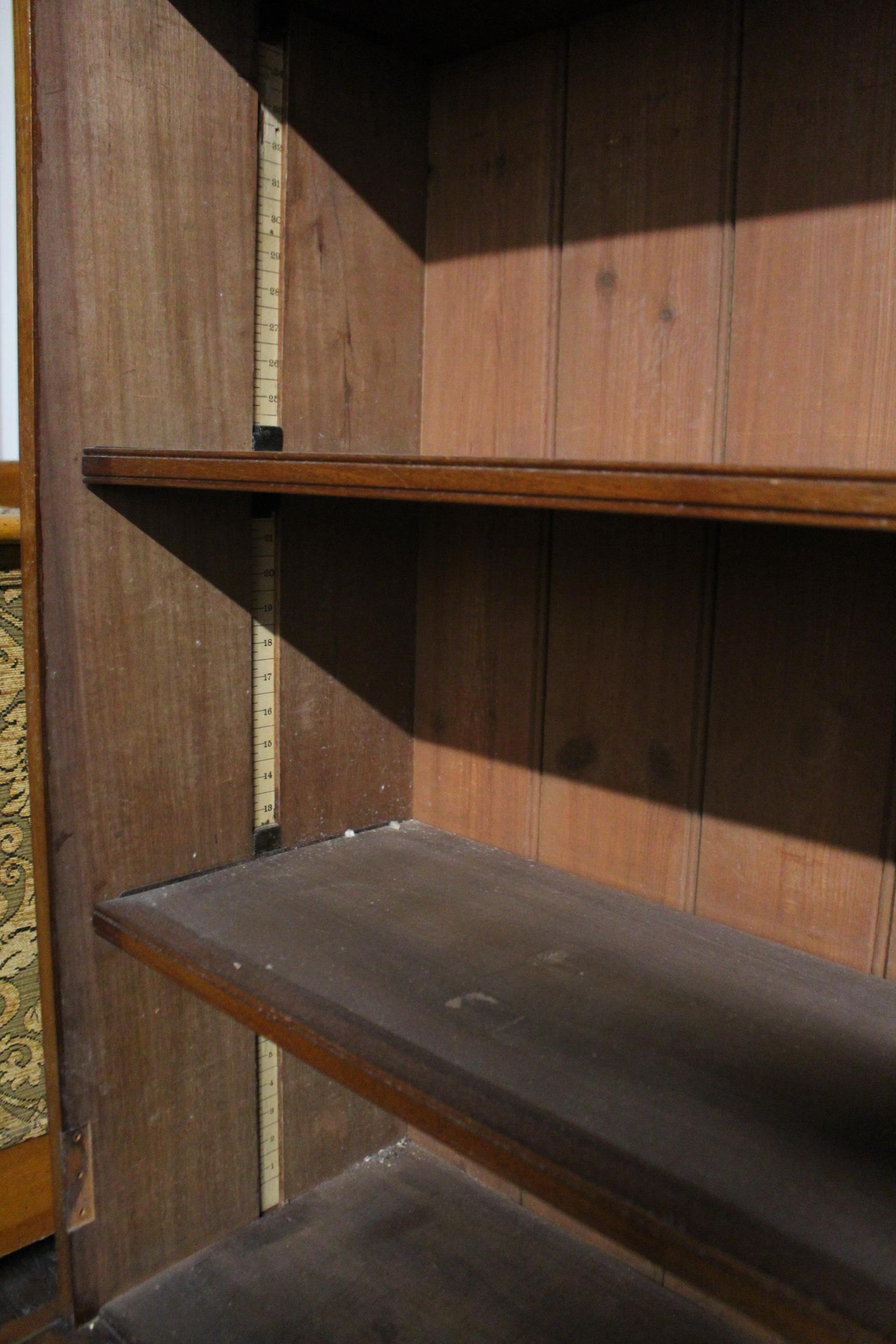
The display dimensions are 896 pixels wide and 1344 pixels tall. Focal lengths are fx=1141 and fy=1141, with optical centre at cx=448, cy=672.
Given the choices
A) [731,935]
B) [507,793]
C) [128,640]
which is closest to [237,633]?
[128,640]

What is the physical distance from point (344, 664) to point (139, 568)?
27 cm

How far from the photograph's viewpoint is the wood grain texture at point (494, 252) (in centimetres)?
112

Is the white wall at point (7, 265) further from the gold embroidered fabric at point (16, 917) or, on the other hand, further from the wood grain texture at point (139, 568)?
the wood grain texture at point (139, 568)

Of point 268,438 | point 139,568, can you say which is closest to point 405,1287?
point 139,568

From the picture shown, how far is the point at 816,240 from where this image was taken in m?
0.92

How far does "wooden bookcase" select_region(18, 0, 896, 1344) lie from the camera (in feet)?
2.87

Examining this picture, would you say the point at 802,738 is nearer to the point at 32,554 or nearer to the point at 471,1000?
the point at 471,1000

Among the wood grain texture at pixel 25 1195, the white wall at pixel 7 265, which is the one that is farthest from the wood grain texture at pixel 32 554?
the white wall at pixel 7 265

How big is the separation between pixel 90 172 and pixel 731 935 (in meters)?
0.88

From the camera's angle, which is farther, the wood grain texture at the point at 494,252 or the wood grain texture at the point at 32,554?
the wood grain texture at the point at 494,252

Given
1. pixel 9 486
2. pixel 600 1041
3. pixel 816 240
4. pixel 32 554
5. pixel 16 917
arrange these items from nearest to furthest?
pixel 600 1041 < pixel 816 240 < pixel 32 554 < pixel 16 917 < pixel 9 486

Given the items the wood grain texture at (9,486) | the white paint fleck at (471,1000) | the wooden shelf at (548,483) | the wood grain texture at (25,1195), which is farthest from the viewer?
the wood grain texture at (9,486)

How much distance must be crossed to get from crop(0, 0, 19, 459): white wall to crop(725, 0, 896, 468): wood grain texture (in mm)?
1486

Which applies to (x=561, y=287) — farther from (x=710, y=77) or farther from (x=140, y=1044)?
(x=140, y=1044)
